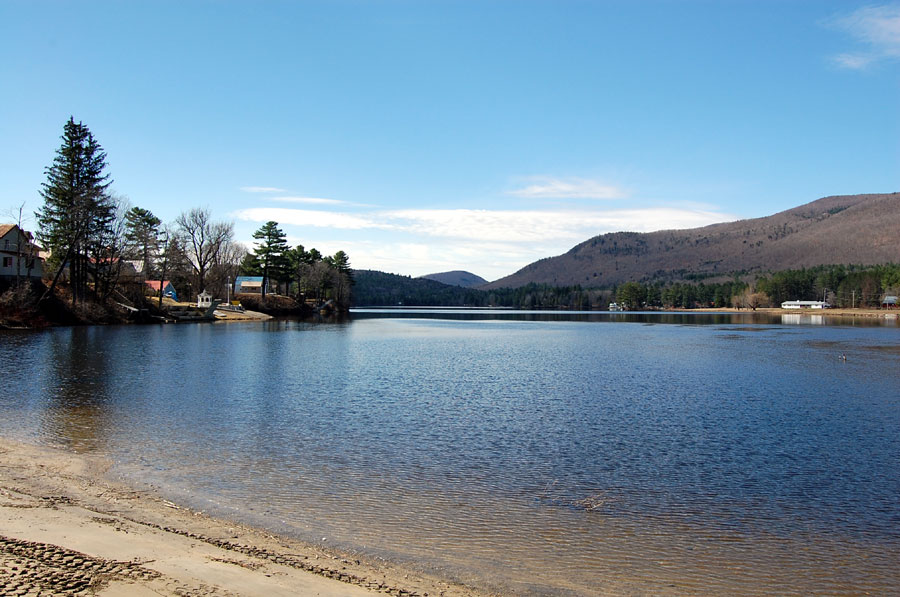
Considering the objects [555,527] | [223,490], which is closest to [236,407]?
[223,490]

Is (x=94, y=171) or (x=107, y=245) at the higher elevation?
(x=94, y=171)

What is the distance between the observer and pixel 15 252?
66812 millimetres

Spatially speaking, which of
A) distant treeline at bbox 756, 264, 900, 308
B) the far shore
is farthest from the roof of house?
distant treeline at bbox 756, 264, 900, 308

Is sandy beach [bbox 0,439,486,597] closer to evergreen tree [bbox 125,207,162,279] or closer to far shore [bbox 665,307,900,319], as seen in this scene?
evergreen tree [bbox 125,207,162,279]

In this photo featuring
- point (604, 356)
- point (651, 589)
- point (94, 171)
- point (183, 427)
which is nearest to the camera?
point (651, 589)

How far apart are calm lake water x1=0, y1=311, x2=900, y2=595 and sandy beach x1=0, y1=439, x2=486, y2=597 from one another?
740 mm

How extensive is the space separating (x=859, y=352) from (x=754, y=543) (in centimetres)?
4444

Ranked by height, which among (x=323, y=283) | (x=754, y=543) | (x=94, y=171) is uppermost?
(x=94, y=171)

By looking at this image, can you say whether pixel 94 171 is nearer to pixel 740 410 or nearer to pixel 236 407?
pixel 236 407

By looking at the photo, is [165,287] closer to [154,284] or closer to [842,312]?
[154,284]

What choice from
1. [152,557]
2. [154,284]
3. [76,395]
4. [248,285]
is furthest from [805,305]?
[152,557]

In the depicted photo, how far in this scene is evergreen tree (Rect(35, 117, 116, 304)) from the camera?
6388cm

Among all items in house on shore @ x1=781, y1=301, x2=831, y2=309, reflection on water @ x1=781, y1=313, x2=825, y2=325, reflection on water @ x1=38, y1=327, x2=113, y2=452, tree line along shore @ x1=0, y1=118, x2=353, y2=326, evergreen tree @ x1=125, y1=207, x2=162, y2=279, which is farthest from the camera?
house on shore @ x1=781, y1=301, x2=831, y2=309

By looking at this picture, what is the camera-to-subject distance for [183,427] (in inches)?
725
